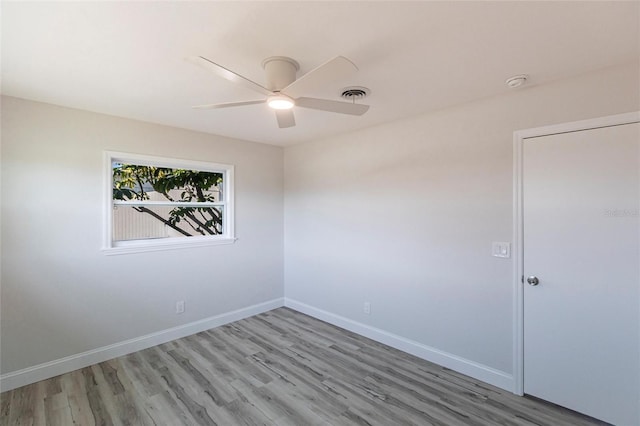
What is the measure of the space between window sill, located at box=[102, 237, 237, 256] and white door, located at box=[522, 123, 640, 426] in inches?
127

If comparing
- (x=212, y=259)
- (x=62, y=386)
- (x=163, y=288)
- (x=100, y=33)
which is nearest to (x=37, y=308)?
(x=62, y=386)

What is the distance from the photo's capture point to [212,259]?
3.69 m

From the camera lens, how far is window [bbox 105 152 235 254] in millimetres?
3082

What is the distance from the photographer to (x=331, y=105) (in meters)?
1.90

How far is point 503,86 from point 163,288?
3.74 meters

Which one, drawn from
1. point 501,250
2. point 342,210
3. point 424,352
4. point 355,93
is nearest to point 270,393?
point 424,352

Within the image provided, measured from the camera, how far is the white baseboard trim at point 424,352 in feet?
8.10

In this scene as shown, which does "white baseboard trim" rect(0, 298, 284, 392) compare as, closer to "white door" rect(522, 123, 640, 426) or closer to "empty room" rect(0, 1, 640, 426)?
"empty room" rect(0, 1, 640, 426)

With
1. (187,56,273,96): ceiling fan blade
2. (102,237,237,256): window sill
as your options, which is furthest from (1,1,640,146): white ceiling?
(102,237,237,256): window sill

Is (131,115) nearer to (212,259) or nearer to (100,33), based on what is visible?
(100,33)

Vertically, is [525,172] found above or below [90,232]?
above

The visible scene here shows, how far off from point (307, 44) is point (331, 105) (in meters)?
0.37

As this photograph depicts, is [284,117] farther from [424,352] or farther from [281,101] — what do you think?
[424,352]

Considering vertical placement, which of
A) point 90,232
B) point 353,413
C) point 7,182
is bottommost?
point 353,413
